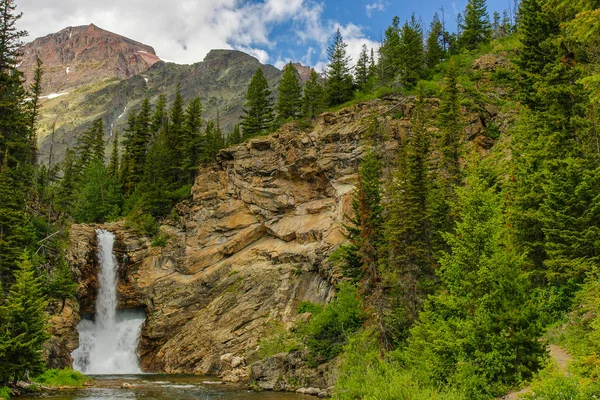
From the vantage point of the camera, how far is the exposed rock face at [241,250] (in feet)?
155

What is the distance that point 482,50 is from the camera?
6525 centimetres

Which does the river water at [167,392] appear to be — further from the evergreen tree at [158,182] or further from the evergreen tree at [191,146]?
the evergreen tree at [191,146]

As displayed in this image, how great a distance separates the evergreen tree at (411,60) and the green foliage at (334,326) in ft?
107

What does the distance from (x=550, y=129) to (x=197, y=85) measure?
143463mm

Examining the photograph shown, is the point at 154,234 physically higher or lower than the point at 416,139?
lower

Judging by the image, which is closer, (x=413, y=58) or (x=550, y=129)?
(x=550, y=129)

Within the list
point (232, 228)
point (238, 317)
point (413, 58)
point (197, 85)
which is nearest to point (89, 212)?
point (232, 228)

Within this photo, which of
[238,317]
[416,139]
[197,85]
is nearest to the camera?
[416,139]

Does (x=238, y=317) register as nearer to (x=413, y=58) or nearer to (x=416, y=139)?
(x=416, y=139)

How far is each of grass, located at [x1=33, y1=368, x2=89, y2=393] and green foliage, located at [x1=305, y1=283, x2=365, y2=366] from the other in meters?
17.7

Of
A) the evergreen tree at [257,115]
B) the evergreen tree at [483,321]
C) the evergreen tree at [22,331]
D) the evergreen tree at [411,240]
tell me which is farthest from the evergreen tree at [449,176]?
the evergreen tree at [257,115]

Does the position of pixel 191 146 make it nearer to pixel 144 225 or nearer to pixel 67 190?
pixel 144 225

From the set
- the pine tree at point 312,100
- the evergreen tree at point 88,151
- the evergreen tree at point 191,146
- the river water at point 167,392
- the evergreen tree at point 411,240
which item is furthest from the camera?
the evergreen tree at point 88,151

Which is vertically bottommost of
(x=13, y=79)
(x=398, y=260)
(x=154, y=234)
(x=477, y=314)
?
(x=477, y=314)
